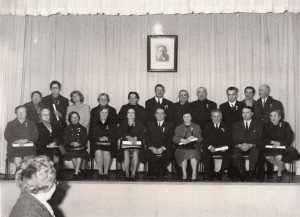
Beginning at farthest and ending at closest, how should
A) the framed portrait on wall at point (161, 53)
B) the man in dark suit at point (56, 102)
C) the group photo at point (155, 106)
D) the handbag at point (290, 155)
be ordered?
the framed portrait on wall at point (161, 53) → the man in dark suit at point (56, 102) → the handbag at point (290, 155) → the group photo at point (155, 106)

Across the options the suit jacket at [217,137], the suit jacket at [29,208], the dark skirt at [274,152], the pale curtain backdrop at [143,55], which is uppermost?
the pale curtain backdrop at [143,55]

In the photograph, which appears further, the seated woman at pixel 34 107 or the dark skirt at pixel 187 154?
the seated woman at pixel 34 107

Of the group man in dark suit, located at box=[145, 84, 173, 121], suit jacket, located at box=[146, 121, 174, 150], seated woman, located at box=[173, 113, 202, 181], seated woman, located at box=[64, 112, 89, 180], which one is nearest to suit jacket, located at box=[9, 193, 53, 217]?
seated woman, located at box=[173, 113, 202, 181]

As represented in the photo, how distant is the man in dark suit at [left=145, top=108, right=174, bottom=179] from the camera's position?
264 inches

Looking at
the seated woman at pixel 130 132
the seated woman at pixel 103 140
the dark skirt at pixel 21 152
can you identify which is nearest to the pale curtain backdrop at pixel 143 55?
the seated woman at pixel 103 140

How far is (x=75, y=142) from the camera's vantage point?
6.89 meters

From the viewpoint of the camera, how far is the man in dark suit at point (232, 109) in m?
7.36

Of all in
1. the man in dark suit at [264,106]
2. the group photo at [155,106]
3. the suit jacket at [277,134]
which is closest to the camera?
the group photo at [155,106]

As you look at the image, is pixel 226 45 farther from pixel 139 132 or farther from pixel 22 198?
pixel 22 198

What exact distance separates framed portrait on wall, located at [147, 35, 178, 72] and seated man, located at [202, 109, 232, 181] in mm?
2154

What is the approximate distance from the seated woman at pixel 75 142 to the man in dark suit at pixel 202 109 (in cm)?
194

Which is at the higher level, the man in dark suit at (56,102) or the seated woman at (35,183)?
the man in dark suit at (56,102)

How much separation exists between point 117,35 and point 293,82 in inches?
139

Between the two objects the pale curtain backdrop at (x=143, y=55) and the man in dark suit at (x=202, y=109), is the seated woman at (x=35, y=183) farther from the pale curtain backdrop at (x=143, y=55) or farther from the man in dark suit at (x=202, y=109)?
the pale curtain backdrop at (x=143, y=55)
